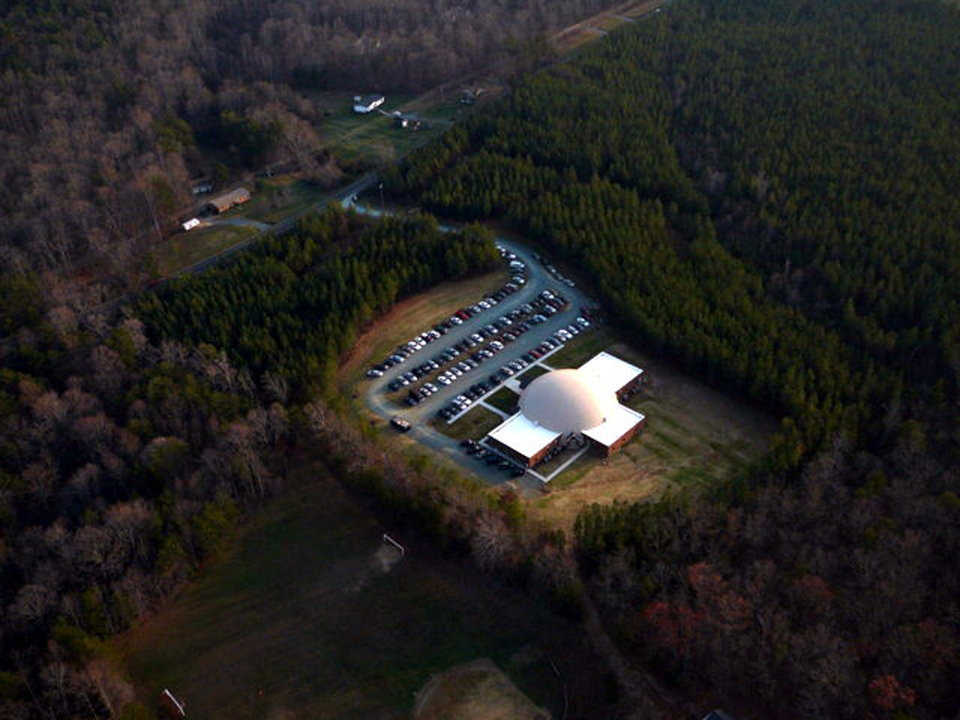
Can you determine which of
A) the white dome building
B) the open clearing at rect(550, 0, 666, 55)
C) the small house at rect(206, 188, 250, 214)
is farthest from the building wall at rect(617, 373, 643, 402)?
the open clearing at rect(550, 0, 666, 55)

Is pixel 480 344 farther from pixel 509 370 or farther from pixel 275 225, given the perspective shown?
pixel 275 225

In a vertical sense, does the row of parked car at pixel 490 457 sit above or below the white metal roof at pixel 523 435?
below

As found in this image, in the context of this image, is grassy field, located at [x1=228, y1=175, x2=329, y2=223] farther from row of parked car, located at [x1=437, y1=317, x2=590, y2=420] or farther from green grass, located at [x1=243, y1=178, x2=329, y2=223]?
row of parked car, located at [x1=437, y1=317, x2=590, y2=420]

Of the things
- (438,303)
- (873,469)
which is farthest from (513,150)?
(873,469)

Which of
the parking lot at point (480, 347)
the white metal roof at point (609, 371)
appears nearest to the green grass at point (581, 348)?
the parking lot at point (480, 347)

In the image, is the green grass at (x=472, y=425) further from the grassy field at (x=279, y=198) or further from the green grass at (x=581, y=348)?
the grassy field at (x=279, y=198)

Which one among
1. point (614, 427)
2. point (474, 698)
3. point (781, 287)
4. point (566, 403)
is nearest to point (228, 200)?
point (566, 403)
